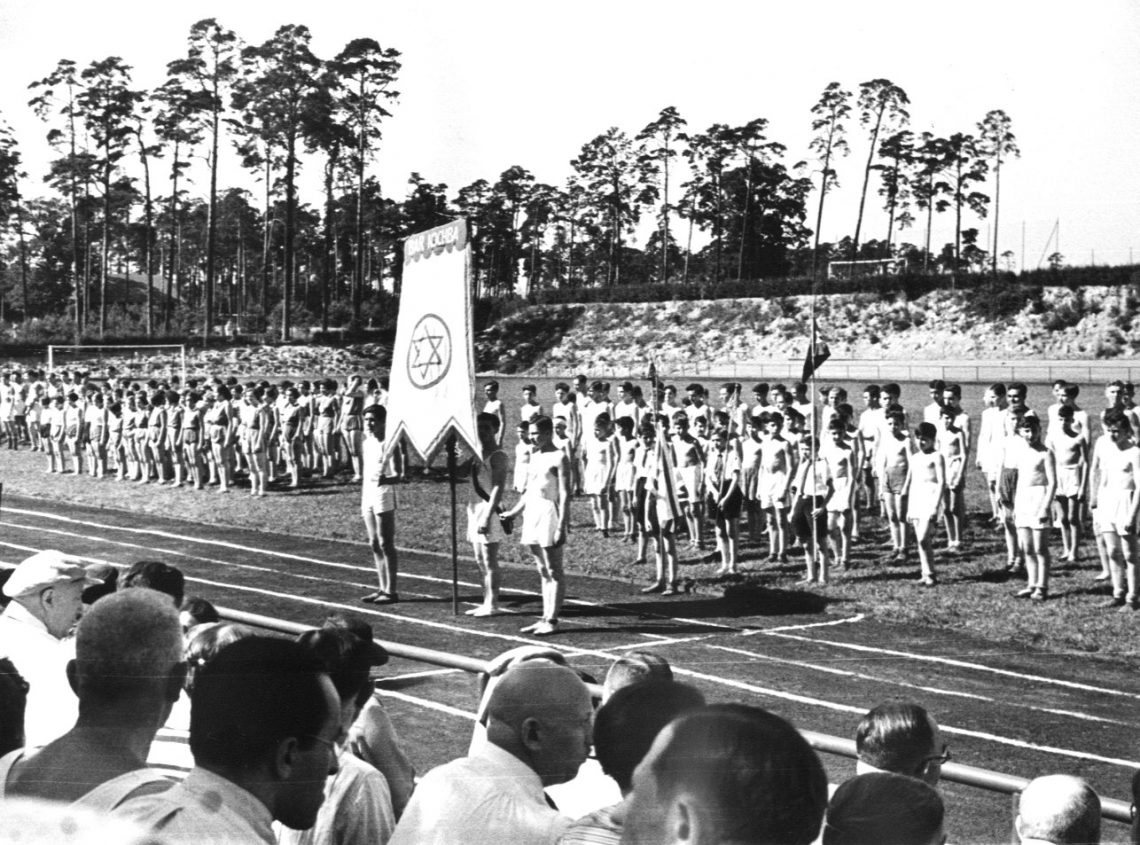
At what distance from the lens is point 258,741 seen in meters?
2.61

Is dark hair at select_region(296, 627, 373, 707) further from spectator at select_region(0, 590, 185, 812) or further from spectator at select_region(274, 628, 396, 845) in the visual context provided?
spectator at select_region(0, 590, 185, 812)

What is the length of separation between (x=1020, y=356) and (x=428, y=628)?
52.4 m

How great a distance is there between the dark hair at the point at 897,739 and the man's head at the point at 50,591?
3567 millimetres

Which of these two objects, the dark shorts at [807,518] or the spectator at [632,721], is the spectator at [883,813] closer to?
the spectator at [632,721]

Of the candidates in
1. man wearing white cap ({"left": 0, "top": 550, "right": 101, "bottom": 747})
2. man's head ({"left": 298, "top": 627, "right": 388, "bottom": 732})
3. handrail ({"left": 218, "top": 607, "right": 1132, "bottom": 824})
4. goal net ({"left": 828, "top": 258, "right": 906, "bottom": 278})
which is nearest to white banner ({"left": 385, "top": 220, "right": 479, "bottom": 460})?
man wearing white cap ({"left": 0, "top": 550, "right": 101, "bottom": 747})

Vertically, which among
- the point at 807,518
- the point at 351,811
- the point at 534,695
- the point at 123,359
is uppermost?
the point at 123,359

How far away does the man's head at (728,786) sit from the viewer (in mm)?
1910

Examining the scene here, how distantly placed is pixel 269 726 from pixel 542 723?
0.73 m

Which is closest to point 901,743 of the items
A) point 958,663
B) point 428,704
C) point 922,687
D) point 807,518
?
point 428,704

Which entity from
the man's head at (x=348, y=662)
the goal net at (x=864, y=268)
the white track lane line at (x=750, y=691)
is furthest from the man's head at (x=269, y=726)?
the goal net at (x=864, y=268)

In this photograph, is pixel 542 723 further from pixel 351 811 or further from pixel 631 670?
pixel 631 670

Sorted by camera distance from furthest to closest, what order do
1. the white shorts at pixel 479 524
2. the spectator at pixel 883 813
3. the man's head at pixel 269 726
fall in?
1. the white shorts at pixel 479 524
2. the man's head at pixel 269 726
3. the spectator at pixel 883 813

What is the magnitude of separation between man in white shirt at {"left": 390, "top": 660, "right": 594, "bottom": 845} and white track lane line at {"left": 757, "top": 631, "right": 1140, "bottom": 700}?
337 inches

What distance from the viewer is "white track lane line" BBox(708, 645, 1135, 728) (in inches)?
380
